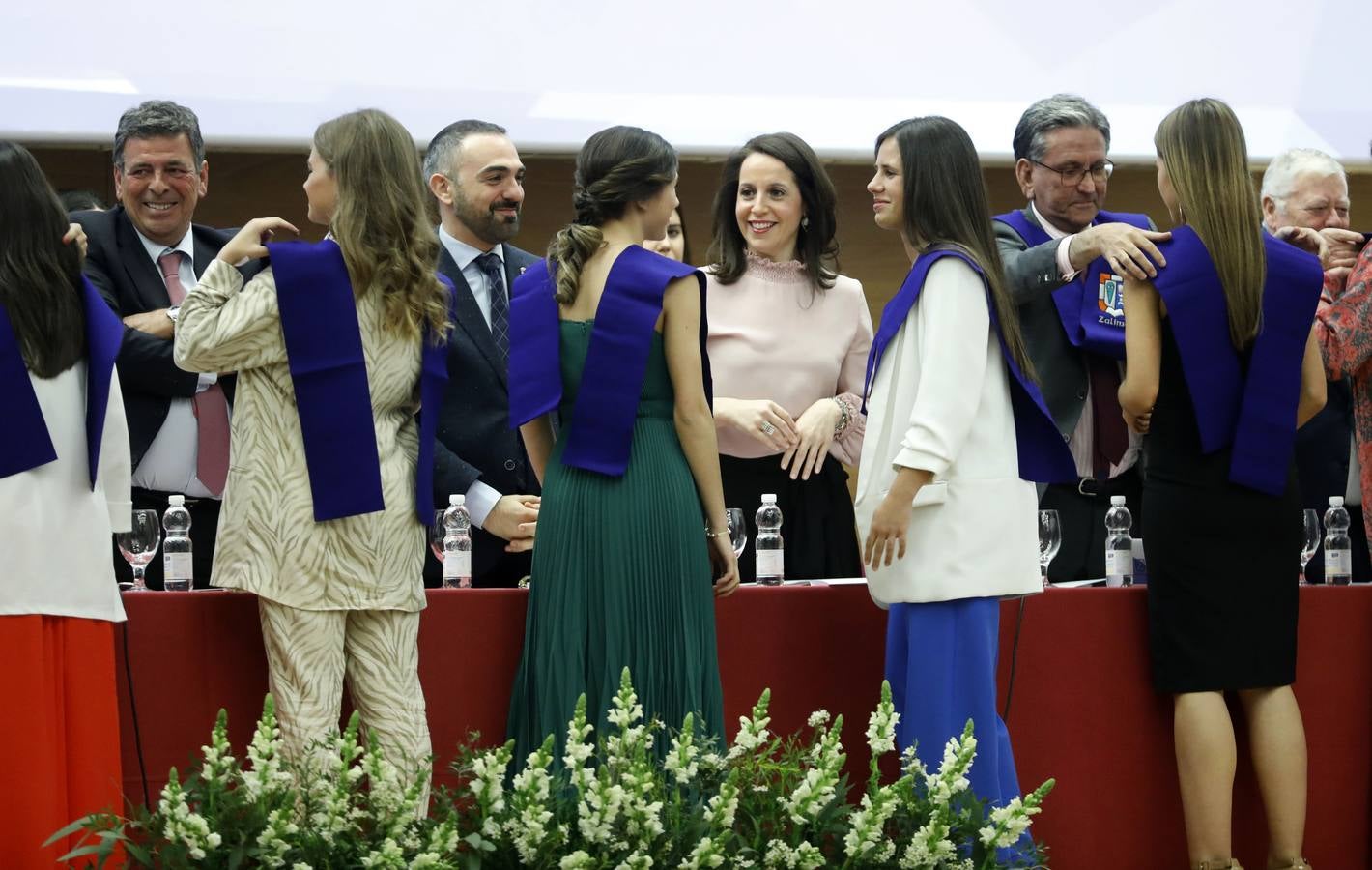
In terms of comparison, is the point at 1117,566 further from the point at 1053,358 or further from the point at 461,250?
the point at 461,250

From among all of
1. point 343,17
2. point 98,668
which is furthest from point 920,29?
point 98,668

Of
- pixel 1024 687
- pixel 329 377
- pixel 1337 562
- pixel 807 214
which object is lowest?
pixel 1024 687

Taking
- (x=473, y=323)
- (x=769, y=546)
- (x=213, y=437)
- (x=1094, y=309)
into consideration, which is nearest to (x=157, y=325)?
(x=213, y=437)

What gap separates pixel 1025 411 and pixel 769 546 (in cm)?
59

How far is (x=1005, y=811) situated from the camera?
1.91 metres

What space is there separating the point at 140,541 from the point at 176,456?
14.8 inches

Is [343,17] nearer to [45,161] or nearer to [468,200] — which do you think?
[45,161]

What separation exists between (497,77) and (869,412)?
2.81 meters

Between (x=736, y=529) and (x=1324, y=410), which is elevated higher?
(x=1324, y=410)

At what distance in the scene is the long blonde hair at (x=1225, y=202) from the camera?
3.31 meters

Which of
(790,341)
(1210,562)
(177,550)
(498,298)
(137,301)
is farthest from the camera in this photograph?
(790,341)

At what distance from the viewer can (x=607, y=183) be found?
3041mm

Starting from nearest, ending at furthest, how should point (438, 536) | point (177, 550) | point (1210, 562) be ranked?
point (177, 550)
point (438, 536)
point (1210, 562)

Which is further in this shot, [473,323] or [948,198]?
[473,323]
